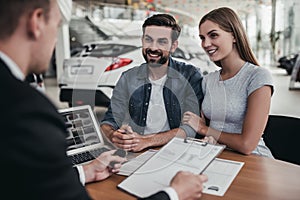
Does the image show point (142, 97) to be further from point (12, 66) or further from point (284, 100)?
point (284, 100)

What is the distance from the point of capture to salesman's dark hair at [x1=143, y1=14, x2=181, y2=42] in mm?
1312

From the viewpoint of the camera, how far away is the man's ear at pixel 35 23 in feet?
2.19

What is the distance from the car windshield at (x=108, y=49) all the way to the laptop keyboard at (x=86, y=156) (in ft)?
1.28

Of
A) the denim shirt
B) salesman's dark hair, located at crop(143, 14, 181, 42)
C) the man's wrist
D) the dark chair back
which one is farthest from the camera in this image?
the dark chair back

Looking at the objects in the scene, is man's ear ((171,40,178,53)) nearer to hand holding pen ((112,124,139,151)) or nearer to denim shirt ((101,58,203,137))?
denim shirt ((101,58,203,137))

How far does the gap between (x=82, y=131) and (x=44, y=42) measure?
2.49 feet

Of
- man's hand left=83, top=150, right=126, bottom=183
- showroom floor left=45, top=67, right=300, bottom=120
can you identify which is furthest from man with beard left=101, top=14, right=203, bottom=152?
showroom floor left=45, top=67, right=300, bottom=120

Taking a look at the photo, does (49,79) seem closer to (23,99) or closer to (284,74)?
(284,74)

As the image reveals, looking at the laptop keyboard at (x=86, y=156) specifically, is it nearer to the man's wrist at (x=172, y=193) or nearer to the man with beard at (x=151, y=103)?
the man with beard at (x=151, y=103)

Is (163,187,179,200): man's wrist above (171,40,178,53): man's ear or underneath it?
underneath

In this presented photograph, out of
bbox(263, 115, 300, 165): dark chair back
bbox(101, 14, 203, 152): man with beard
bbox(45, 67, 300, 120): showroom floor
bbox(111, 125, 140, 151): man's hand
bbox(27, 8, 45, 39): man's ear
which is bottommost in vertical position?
bbox(45, 67, 300, 120): showroom floor

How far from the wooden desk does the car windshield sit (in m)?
0.50

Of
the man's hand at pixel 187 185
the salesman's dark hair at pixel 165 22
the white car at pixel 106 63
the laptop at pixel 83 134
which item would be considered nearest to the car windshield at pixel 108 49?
the white car at pixel 106 63

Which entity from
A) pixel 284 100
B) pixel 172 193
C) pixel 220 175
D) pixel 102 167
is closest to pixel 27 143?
pixel 172 193
